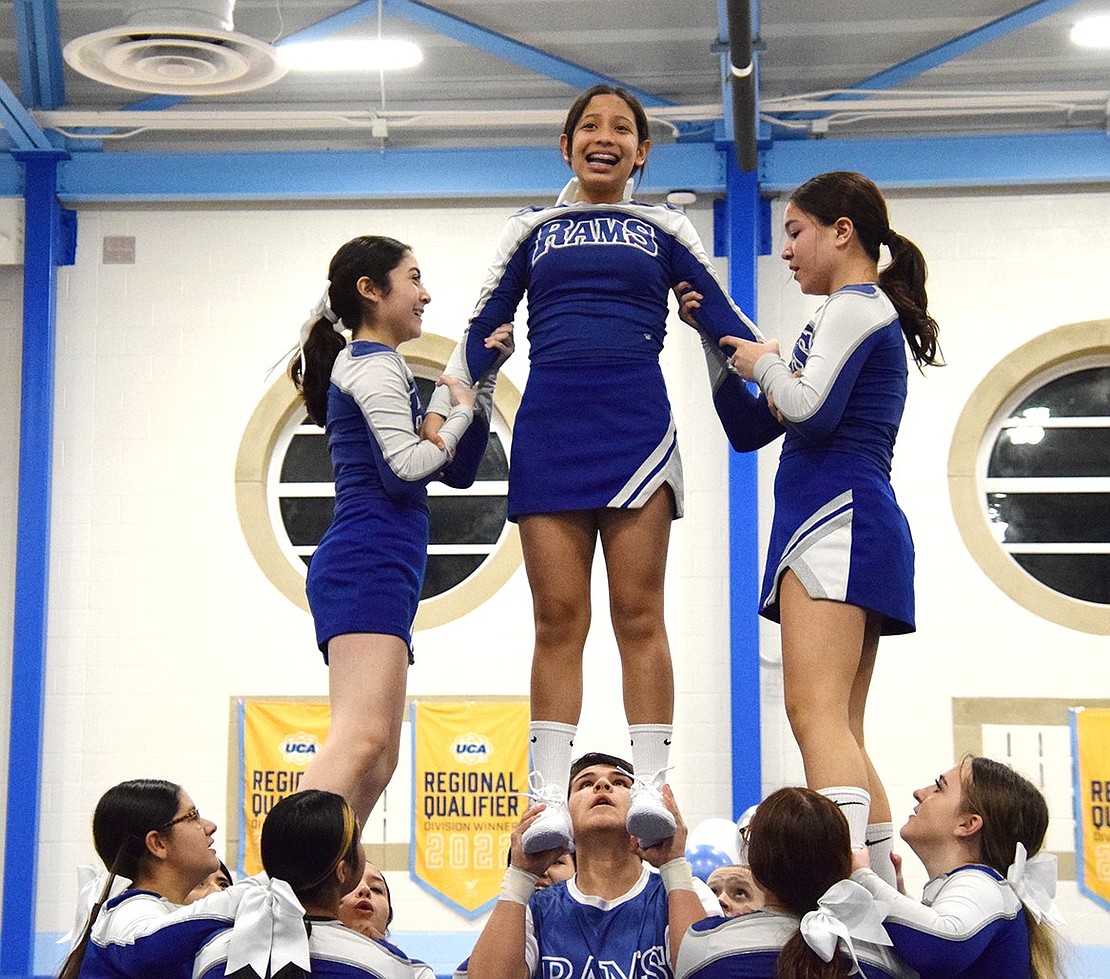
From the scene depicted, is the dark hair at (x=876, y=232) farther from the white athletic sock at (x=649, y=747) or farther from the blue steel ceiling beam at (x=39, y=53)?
the blue steel ceiling beam at (x=39, y=53)

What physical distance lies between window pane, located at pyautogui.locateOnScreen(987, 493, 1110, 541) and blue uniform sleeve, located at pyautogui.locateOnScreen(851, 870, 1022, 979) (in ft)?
16.7

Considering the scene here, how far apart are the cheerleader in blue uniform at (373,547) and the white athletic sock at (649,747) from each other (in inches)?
25.0

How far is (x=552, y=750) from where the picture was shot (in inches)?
131

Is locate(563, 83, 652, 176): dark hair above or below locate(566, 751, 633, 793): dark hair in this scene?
above

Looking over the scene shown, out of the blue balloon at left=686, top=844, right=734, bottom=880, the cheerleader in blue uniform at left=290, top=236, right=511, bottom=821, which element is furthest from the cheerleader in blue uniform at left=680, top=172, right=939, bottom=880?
the blue balloon at left=686, top=844, right=734, bottom=880

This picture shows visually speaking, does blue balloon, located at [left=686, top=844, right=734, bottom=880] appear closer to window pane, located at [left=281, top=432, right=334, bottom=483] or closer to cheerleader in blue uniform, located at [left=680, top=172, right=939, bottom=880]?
cheerleader in blue uniform, located at [left=680, top=172, right=939, bottom=880]

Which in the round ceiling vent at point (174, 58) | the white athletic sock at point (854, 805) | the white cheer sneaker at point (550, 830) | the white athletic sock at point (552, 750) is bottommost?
the white cheer sneaker at point (550, 830)

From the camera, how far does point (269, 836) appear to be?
8.97 feet

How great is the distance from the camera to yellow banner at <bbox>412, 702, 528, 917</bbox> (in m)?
7.38

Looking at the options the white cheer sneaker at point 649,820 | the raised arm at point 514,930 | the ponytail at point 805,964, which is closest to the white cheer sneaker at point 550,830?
the raised arm at point 514,930

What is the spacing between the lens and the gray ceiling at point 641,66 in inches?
293

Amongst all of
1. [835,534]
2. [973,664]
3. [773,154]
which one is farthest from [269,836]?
[773,154]

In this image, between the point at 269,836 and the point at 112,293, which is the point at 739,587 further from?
the point at 269,836

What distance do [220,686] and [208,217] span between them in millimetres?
2527
